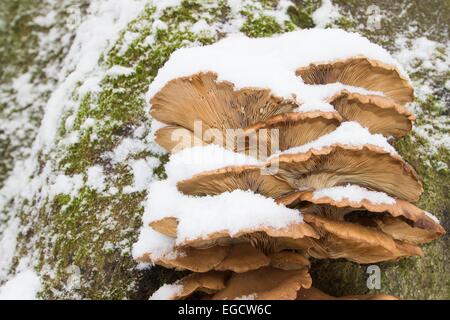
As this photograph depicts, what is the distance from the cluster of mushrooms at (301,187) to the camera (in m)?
2.65

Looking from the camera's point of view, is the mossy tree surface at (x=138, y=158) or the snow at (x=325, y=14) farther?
the snow at (x=325, y=14)

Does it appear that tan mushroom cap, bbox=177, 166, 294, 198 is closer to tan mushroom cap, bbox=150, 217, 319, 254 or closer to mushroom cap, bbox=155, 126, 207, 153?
tan mushroom cap, bbox=150, 217, 319, 254

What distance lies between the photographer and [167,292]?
286cm

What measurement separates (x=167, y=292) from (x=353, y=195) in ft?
3.72

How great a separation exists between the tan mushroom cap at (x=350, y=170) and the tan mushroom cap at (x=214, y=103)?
35 centimetres

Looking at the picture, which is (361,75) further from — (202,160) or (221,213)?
(221,213)

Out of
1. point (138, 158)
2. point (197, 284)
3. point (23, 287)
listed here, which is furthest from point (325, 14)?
point (23, 287)

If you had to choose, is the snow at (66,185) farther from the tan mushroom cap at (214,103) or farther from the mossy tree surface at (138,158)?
the tan mushroom cap at (214,103)

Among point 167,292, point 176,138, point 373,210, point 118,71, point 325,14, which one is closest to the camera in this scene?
point 373,210

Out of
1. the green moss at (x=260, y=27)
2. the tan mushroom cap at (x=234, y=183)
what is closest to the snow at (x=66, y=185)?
the tan mushroom cap at (x=234, y=183)

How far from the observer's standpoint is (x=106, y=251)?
3.24 m
